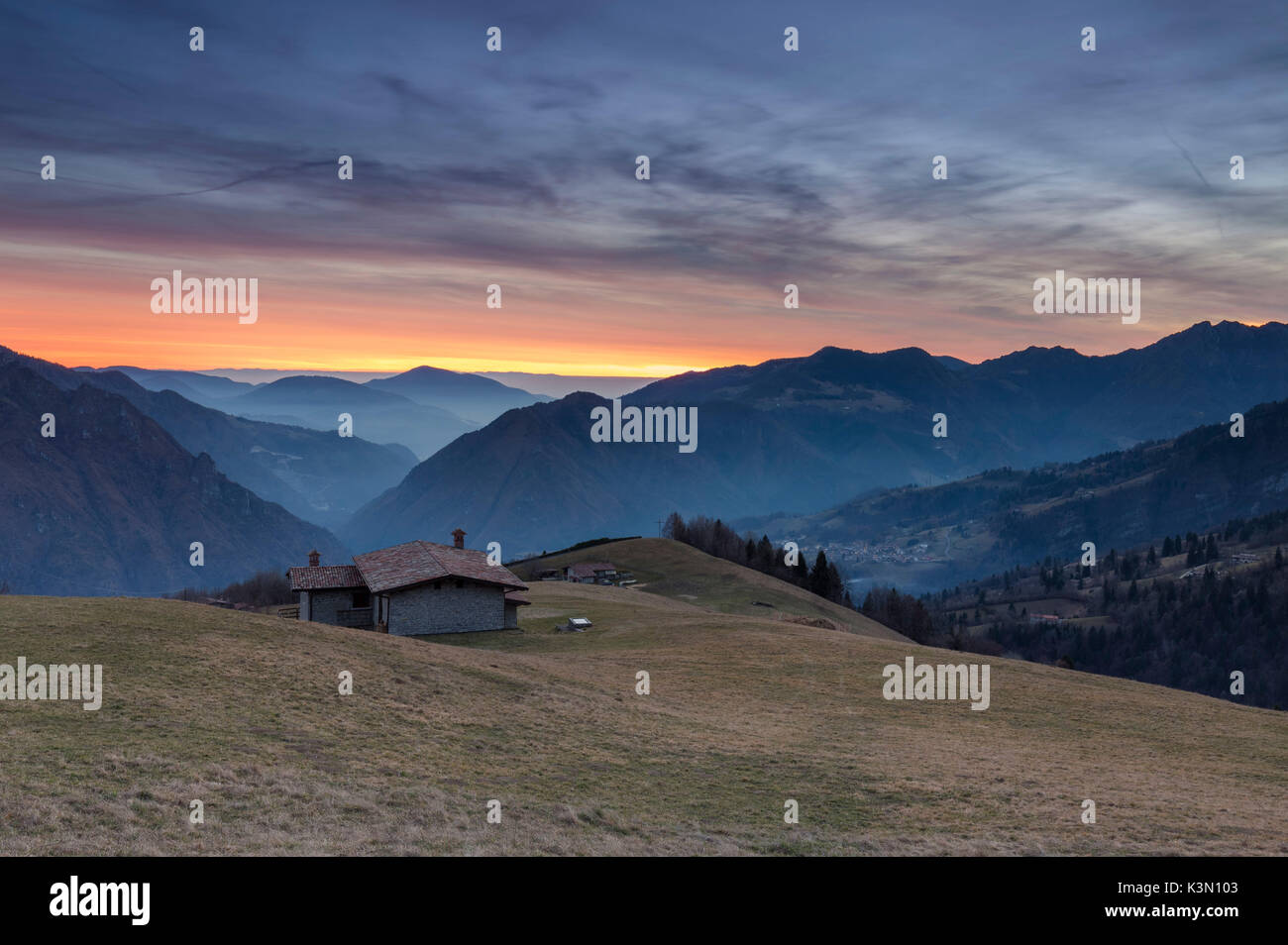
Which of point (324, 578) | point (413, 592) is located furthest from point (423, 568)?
point (324, 578)

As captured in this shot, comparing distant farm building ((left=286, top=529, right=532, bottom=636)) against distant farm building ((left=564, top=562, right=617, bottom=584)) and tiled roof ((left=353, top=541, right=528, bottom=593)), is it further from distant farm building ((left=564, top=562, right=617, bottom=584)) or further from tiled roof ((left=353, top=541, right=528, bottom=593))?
distant farm building ((left=564, top=562, right=617, bottom=584))

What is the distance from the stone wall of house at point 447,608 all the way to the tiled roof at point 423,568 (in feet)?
2.52

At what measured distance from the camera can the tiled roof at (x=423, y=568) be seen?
59812 mm

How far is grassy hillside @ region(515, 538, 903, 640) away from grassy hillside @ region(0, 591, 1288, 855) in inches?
1935

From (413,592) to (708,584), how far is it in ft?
219

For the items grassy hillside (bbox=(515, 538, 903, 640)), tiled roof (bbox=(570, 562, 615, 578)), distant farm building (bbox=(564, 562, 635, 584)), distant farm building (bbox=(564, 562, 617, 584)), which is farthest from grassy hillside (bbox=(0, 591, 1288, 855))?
tiled roof (bbox=(570, 562, 615, 578))

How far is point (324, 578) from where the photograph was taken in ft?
216

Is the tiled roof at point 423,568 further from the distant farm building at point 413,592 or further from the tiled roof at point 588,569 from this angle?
the tiled roof at point 588,569

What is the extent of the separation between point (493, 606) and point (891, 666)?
28.4 meters

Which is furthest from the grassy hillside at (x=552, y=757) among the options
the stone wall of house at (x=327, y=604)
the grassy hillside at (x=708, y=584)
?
the grassy hillside at (x=708, y=584)
